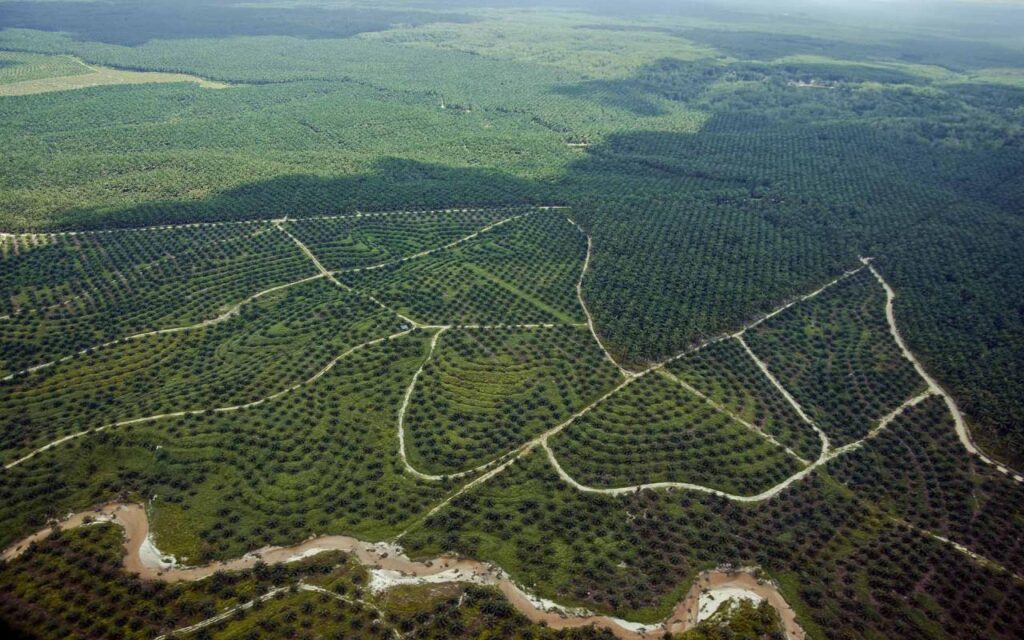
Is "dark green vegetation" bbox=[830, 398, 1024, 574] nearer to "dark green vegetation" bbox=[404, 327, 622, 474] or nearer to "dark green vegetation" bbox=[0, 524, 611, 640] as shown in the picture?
"dark green vegetation" bbox=[404, 327, 622, 474]

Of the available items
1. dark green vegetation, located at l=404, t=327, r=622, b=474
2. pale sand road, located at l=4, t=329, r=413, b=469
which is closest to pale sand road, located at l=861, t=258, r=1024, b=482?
dark green vegetation, located at l=404, t=327, r=622, b=474

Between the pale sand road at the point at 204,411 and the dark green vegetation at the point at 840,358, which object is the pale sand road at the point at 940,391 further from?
the pale sand road at the point at 204,411

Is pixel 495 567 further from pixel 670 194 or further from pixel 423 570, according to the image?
pixel 670 194

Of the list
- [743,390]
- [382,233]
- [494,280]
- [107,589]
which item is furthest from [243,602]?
[382,233]

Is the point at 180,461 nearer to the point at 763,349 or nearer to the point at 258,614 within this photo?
the point at 258,614

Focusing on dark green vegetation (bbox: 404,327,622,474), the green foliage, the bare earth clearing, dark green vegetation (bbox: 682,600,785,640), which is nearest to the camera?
the green foliage

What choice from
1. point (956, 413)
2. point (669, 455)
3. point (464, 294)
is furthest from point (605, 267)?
point (956, 413)
